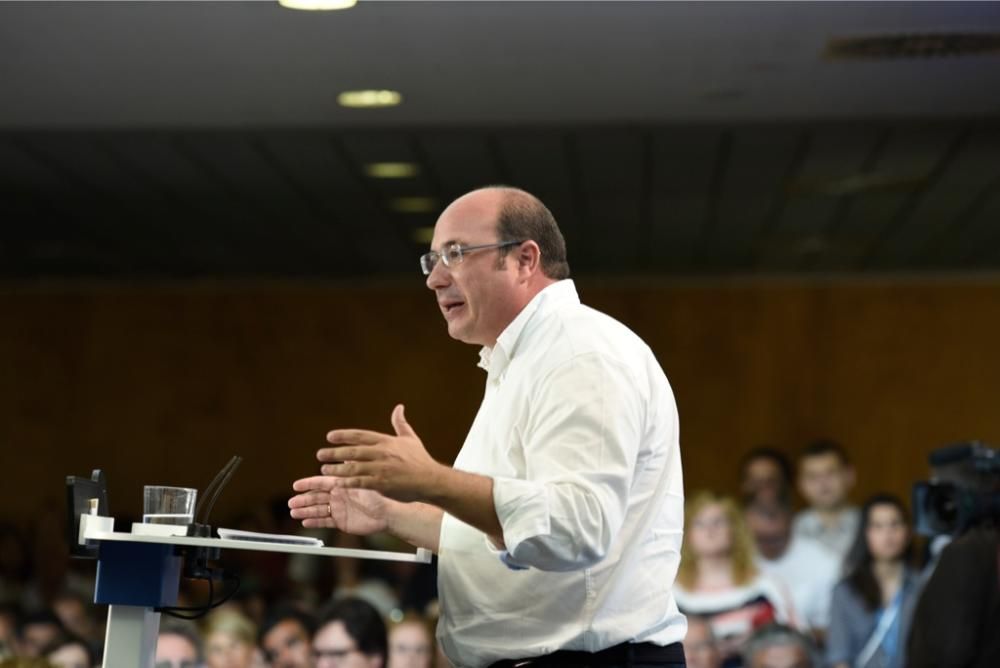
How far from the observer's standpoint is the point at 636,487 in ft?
6.95

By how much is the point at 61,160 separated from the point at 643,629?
18.0 feet

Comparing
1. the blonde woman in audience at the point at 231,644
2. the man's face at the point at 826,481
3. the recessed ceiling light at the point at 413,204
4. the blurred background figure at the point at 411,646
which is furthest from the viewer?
the recessed ceiling light at the point at 413,204

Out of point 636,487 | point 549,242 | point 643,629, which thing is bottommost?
point 643,629

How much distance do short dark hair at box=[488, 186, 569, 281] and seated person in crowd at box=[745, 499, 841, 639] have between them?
4.34 metres

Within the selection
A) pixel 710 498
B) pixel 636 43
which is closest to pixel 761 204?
pixel 710 498

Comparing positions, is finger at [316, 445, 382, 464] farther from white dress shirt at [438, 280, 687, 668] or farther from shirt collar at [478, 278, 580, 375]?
shirt collar at [478, 278, 580, 375]

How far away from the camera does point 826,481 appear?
7.08m

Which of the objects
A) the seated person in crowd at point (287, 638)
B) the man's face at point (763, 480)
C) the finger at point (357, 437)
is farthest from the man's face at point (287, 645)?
the finger at point (357, 437)

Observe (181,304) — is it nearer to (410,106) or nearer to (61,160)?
(61,160)

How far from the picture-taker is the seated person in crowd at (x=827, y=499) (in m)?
6.91

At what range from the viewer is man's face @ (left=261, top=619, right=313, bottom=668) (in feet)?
16.8

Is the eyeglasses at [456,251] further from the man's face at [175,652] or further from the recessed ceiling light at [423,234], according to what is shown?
the recessed ceiling light at [423,234]

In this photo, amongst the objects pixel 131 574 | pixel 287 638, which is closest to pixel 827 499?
pixel 287 638

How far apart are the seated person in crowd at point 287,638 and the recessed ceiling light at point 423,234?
Result: 363 cm
